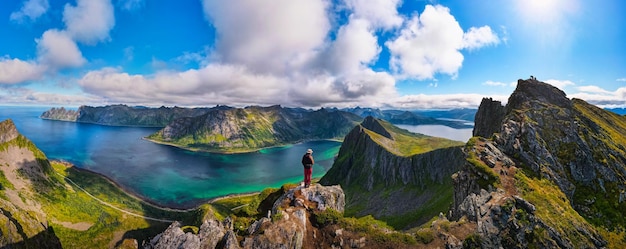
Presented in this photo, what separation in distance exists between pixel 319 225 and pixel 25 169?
9091 inches

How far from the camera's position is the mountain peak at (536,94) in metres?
86.9

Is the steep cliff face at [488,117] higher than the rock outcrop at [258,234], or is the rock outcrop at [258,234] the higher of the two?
the steep cliff face at [488,117]

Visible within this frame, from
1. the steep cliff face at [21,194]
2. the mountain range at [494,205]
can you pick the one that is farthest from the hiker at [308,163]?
the steep cliff face at [21,194]

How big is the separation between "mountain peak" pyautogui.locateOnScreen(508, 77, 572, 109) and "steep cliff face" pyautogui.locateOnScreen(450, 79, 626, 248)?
522 millimetres

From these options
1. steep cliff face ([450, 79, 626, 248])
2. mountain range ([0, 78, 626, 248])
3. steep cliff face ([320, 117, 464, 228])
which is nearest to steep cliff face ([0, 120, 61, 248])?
mountain range ([0, 78, 626, 248])

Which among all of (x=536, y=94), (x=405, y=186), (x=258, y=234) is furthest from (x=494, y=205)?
A: (x=405, y=186)

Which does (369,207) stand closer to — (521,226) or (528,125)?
(528,125)

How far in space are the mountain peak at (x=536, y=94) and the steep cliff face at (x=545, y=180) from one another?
52 cm

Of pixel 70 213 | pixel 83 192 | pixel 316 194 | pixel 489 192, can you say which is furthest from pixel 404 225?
pixel 83 192

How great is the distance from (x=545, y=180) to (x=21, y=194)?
767 feet

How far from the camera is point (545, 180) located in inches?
2288

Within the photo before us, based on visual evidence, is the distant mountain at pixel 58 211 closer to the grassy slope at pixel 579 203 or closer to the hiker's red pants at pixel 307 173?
the hiker's red pants at pixel 307 173

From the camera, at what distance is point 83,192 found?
19288 cm

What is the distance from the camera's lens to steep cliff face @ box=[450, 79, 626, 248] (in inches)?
1598
